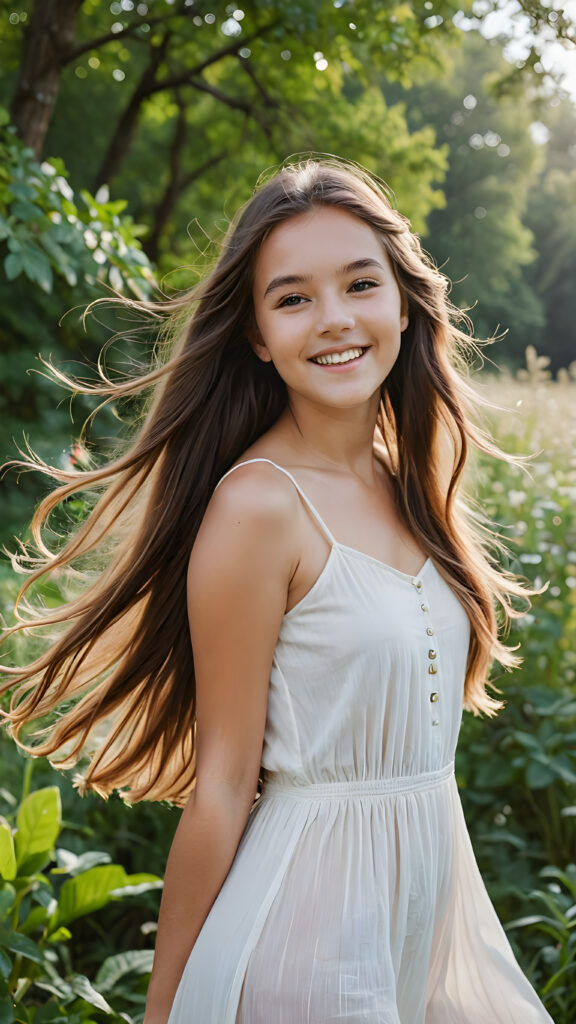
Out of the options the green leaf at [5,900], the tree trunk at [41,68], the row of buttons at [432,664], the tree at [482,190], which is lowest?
the green leaf at [5,900]

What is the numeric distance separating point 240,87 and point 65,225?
7908mm

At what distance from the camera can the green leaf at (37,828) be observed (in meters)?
2.29

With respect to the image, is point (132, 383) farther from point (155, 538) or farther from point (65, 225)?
point (65, 225)

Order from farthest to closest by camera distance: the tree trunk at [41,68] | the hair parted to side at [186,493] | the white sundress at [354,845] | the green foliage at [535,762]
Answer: the tree trunk at [41,68], the green foliage at [535,762], the hair parted to side at [186,493], the white sundress at [354,845]

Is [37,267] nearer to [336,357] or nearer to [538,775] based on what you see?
[336,357]

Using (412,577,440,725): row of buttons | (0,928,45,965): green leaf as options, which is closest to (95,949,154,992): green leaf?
(0,928,45,965): green leaf

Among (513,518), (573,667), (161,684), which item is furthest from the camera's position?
(513,518)

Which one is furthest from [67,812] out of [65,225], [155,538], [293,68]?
[293,68]

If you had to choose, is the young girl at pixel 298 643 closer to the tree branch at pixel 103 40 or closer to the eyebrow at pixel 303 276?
the eyebrow at pixel 303 276

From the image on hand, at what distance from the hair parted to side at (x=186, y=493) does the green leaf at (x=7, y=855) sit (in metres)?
0.38

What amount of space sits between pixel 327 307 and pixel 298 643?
58 cm

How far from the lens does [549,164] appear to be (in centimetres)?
3703

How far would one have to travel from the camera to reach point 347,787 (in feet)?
5.24

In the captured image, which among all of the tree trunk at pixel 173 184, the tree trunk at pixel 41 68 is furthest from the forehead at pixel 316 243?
the tree trunk at pixel 173 184
